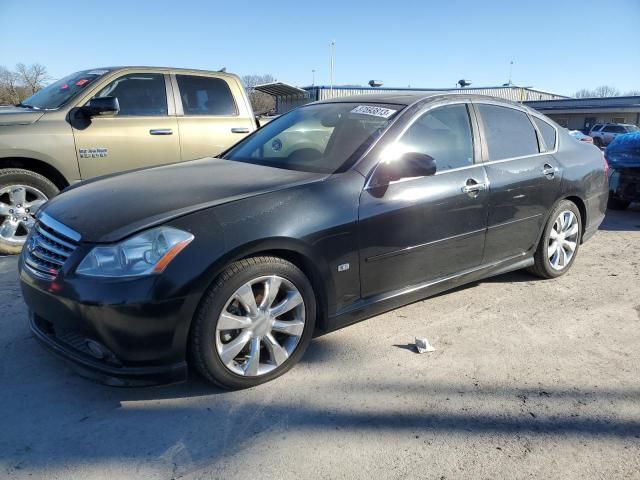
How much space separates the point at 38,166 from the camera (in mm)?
5109

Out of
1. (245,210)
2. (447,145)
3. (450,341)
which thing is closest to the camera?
(245,210)

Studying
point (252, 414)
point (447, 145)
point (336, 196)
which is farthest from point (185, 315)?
point (447, 145)

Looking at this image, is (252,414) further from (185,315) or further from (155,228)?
(155,228)

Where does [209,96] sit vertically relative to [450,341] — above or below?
above

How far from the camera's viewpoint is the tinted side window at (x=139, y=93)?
5.52 metres

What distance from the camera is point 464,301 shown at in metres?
4.09

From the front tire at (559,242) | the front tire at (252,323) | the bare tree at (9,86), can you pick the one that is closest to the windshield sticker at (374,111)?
the front tire at (252,323)

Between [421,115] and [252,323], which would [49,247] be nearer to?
[252,323]

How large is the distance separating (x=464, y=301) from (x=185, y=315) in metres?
2.44

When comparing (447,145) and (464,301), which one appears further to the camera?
(464,301)

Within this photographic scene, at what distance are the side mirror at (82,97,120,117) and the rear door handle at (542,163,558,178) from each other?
4.01m

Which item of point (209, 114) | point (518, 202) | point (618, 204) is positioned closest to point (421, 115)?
point (518, 202)

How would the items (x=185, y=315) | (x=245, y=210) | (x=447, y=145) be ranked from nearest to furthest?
1. (x=185, y=315)
2. (x=245, y=210)
3. (x=447, y=145)

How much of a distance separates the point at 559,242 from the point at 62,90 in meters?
5.27
